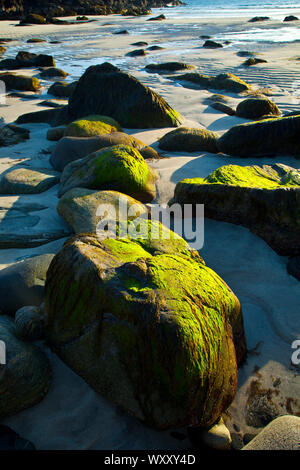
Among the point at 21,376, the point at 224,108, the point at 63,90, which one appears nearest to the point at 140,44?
the point at 63,90

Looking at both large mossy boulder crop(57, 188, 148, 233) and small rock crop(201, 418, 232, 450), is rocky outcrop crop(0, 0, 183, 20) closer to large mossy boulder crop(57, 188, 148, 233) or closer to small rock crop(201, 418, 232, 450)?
large mossy boulder crop(57, 188, 148, 233)

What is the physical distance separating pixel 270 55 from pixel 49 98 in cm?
817

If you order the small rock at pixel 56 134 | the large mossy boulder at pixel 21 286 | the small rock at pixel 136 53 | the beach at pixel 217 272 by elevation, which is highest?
the large mossy boulder at pixel 21 286

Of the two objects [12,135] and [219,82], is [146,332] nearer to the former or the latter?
[12,135]

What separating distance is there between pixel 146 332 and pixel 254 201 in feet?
6.26

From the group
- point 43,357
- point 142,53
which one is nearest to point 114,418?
point 43,357

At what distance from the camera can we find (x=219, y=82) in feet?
32.2

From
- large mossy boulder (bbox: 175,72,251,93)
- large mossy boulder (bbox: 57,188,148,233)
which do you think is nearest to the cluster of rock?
large mossy boulder (bbox: 57,188,148,233)

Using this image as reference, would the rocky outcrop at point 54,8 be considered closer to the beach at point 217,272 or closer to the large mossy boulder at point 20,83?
the large mossy boulder at point 20,83

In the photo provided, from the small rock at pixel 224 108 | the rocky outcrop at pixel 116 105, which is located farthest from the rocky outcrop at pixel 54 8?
the small rock at pixel 224 108

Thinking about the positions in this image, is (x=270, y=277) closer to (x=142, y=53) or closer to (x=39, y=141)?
(x=39, y=141)

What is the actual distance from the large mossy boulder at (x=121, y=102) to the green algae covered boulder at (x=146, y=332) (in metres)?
4.88

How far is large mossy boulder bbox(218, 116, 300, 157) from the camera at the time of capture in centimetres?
516

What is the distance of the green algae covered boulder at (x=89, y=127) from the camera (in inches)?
221
